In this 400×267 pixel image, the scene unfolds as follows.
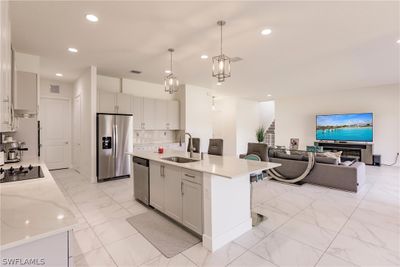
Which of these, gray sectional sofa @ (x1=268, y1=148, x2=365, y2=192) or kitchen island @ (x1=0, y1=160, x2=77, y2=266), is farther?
gray sectional sofa @ (x1=268, y1=148, x2=365, y2=192)

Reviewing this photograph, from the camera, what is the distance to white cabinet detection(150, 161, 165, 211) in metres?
2.96

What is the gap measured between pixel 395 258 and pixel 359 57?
12.3 ft

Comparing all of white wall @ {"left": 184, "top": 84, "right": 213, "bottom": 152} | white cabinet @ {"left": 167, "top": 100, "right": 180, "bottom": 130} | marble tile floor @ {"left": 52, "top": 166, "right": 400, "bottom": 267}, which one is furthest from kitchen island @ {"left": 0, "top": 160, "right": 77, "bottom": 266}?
white wall @ {"left": 184, "top": 84, "right": 213, "bottom": 152}

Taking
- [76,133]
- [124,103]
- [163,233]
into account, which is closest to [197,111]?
[124,103]

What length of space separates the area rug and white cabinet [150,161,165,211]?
0.18m

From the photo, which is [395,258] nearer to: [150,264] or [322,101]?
[150,264]

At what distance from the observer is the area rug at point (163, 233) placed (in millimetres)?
2250

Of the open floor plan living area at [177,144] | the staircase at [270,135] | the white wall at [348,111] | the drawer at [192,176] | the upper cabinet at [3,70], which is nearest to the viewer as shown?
the upper cabinet at [3,70]

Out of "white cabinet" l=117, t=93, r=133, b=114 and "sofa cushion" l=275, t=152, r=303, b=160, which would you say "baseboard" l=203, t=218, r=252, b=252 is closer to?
"sofa cushion" l=275, t=152, r=303, b=160

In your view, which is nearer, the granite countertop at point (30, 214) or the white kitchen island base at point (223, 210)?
the granite countertop at point (30, 214)

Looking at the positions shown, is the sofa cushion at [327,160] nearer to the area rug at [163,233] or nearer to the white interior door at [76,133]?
the area rug at [163,233]

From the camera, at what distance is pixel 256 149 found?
3.94 meters

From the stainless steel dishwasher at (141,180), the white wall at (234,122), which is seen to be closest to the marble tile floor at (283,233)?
the stainless steel dishwasher at (141,180)

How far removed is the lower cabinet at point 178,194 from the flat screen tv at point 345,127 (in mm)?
7277
